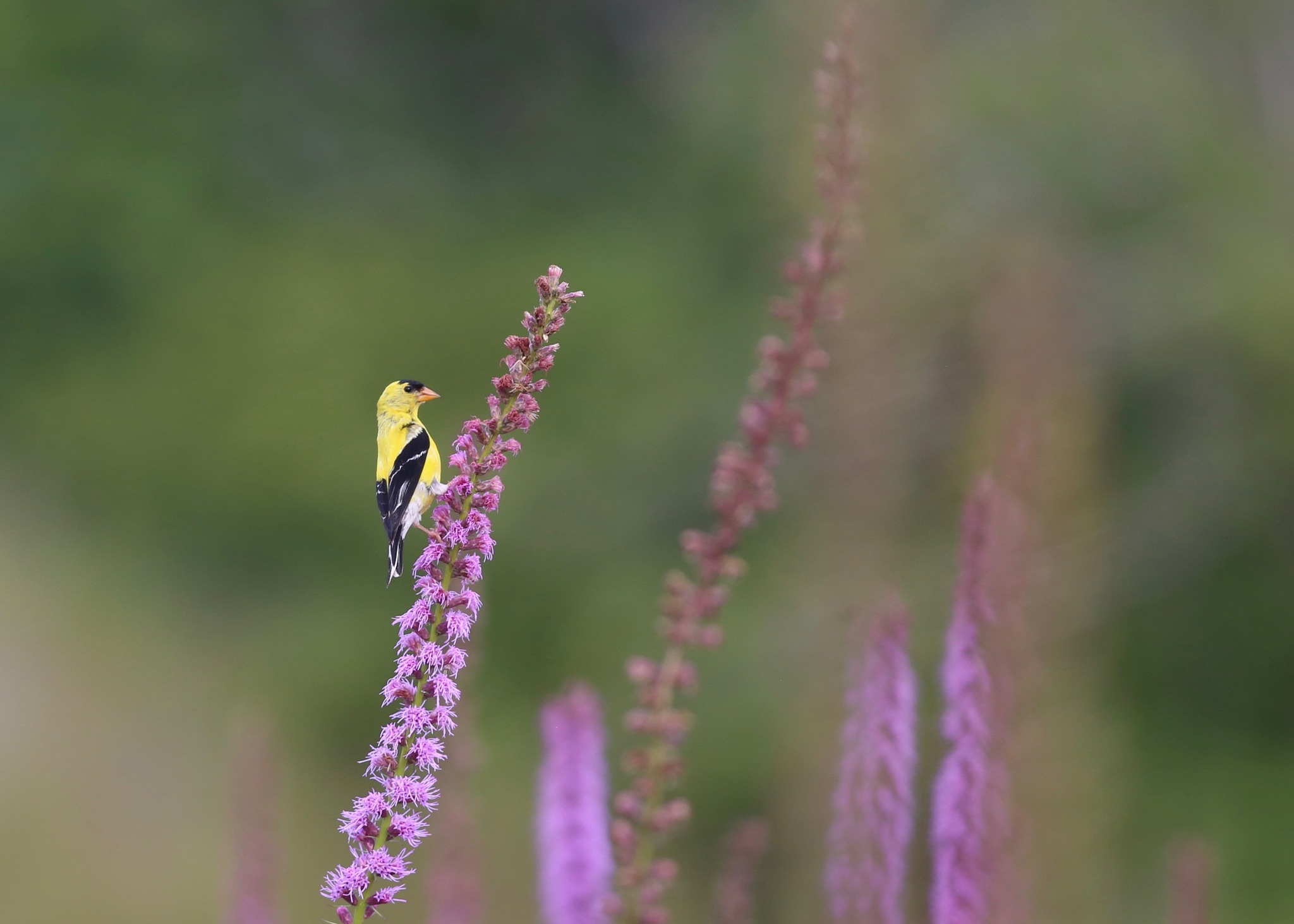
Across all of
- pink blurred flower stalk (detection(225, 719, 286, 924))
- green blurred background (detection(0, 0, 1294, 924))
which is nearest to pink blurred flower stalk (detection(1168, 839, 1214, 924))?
pink blurred flower stalk (detection(225, 719, 286, 924))

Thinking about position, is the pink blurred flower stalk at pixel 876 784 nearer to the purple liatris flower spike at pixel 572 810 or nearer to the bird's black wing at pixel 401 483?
the purple liatris flower spike at pixel 572 810

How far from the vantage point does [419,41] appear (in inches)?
572

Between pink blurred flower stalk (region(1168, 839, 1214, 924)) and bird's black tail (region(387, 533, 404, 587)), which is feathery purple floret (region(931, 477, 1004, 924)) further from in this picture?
bird's black tail (region(387, 533, 404, 587))

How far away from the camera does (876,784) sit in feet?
5.57

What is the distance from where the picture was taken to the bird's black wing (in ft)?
8.31

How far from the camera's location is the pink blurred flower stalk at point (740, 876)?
1.76 m

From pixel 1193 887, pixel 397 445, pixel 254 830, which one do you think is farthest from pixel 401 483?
pixel 1193 887

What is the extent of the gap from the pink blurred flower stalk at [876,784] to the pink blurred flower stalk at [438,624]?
0.52 metres

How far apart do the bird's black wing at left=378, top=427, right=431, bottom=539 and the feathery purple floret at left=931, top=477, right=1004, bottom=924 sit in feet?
3.99

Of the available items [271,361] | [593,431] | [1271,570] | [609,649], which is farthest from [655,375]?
[1271,570]

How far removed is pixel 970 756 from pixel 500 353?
9.14 metres

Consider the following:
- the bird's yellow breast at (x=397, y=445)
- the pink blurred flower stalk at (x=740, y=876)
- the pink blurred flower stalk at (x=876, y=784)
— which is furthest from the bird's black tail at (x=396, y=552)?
the pink blurred flower stalk at (x=876, y=784)

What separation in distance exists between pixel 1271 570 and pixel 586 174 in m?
7.26

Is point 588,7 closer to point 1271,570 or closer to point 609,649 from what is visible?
point 609,649
